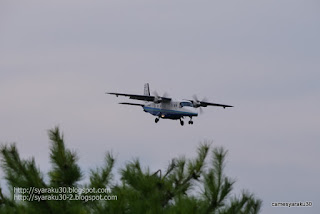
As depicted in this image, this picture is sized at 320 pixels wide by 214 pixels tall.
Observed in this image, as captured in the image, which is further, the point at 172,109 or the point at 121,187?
the point at 172,109

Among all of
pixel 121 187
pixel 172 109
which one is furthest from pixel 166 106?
pixel 121 187

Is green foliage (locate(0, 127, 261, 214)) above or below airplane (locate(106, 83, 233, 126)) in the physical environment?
below

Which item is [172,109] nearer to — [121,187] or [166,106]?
[166,106]

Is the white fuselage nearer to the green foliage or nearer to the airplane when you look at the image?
the airplane

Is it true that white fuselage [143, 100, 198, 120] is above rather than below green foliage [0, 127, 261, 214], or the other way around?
above

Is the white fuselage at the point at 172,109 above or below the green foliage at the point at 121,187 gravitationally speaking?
above

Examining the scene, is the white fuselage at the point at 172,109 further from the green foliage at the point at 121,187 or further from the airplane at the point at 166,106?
the green foliage at the point at 121,187

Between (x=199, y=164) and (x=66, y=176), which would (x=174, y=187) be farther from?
(x=66, y=176)

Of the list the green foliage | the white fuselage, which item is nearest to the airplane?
the white fuselage

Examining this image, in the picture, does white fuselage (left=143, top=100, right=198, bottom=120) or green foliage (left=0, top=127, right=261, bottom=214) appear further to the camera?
white fuselage (left=143, top=100, right=198, bottom=120)

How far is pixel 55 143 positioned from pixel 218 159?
2120 millimetres

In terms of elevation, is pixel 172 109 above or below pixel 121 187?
above

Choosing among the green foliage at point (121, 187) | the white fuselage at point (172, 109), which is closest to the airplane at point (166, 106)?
the white fuselage at point (172, 109)

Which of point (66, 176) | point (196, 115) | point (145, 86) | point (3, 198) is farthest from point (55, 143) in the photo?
point (145, 86)
